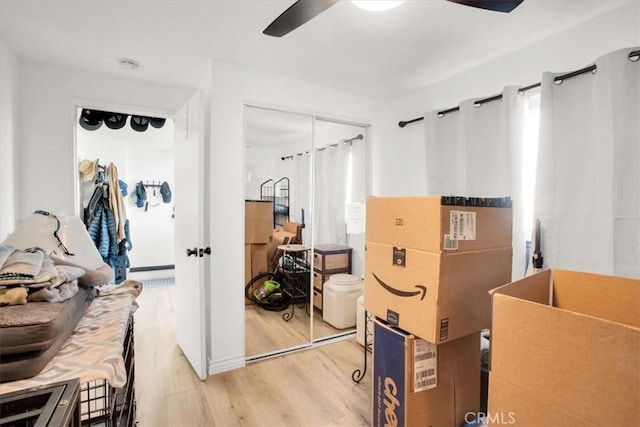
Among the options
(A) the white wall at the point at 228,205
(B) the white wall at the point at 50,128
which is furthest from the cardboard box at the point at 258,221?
(B) the white wall at the point at 50,128

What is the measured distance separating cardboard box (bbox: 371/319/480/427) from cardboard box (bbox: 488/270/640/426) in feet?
1.86

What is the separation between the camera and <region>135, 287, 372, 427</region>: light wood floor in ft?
5.88

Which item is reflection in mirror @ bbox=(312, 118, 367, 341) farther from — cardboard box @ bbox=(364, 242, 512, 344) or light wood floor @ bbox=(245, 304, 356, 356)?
cardboard box @ bbox=(364, 242, 512, 344)

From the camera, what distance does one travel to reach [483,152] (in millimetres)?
2143

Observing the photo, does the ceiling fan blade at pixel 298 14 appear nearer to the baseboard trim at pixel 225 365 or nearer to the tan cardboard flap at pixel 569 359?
the tan cardboard flap at pixel 569 359

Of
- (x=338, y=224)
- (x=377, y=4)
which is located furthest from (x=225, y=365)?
(x=377, y=4)

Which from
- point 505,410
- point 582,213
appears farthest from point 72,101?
point 582,213

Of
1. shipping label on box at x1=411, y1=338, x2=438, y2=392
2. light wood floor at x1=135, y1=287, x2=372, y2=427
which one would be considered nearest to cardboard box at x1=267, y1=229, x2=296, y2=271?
light wood floor at x1=135, y1=287, x2=372, y2=427

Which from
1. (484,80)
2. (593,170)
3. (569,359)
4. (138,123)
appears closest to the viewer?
(569,359)

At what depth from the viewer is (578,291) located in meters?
1.05

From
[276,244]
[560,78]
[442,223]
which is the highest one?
[560,78]

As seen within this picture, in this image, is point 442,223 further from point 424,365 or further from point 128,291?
point 128,291

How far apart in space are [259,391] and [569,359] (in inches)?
75.7

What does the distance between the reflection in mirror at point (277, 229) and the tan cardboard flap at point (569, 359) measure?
7.11 feet
